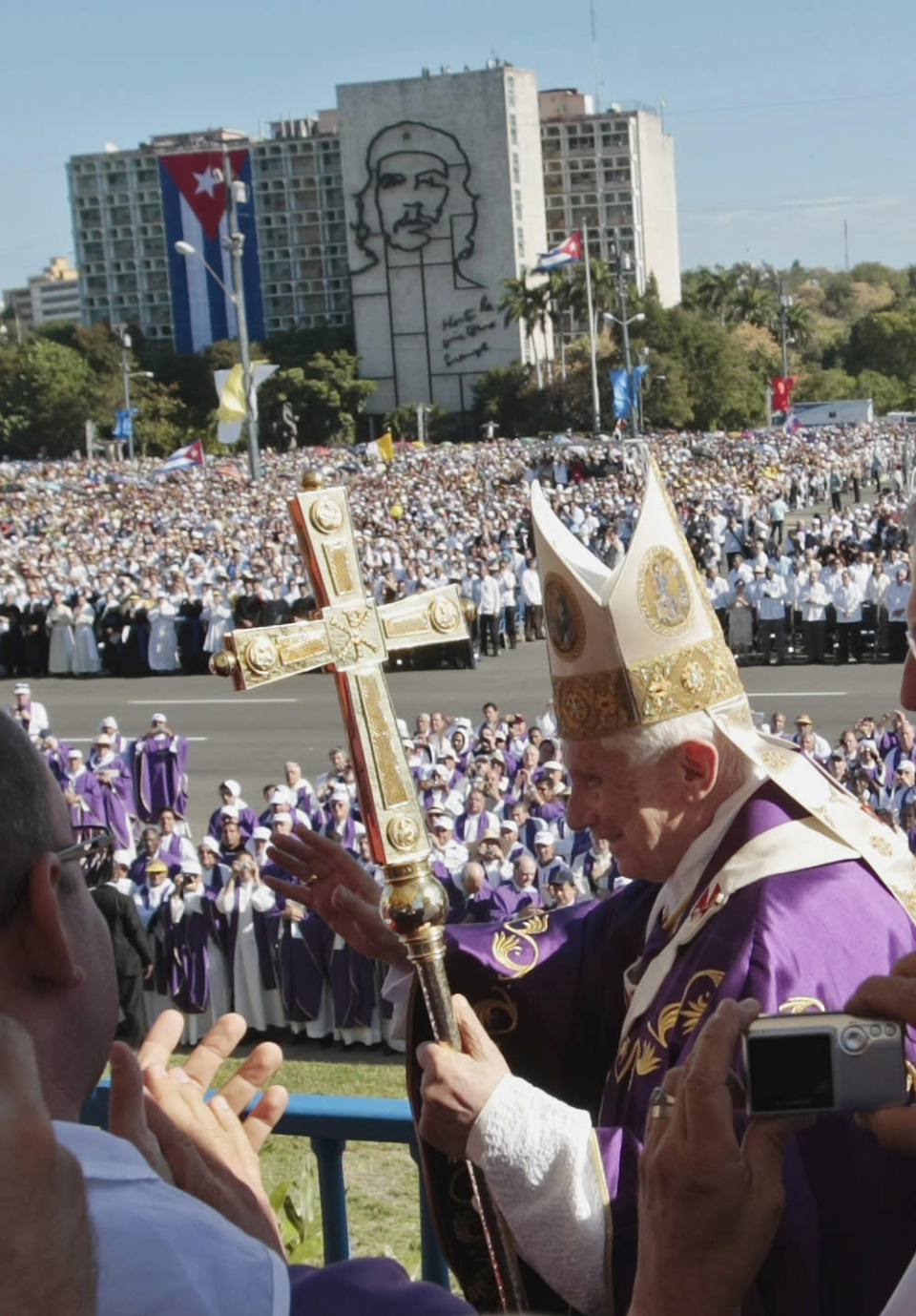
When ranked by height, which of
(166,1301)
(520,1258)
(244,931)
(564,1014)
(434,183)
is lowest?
(244,931)

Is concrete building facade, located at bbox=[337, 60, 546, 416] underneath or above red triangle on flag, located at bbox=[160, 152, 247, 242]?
above

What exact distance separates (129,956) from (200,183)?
36.9 meters

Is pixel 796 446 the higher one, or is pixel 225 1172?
pixel 796 446

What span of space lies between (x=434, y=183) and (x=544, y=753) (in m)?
80.9

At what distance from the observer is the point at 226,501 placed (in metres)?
39.9

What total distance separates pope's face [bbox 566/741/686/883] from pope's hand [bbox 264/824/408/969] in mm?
412

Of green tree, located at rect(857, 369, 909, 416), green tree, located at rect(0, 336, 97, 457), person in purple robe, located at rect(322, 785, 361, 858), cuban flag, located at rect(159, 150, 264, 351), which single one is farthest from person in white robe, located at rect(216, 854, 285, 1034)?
green tree, located at rect(0, 336, 97, 457)

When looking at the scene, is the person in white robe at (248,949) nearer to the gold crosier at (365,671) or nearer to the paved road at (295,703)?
the paved road at (295,703)

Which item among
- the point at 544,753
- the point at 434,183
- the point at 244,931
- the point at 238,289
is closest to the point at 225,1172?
the point at 244,931

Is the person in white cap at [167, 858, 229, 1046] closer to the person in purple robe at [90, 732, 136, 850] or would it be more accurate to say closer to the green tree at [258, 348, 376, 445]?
the person in purple robe at [90, 732, 136, 850]

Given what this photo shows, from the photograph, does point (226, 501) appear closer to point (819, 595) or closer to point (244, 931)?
point (819, 595)

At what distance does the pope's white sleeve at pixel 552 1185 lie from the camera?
7.02ft

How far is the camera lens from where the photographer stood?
4.71ft

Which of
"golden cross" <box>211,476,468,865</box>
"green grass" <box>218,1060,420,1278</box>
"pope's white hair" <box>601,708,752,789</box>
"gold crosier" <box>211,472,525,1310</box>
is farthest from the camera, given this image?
"green grass" <box>218,1060,420,1278</box>
